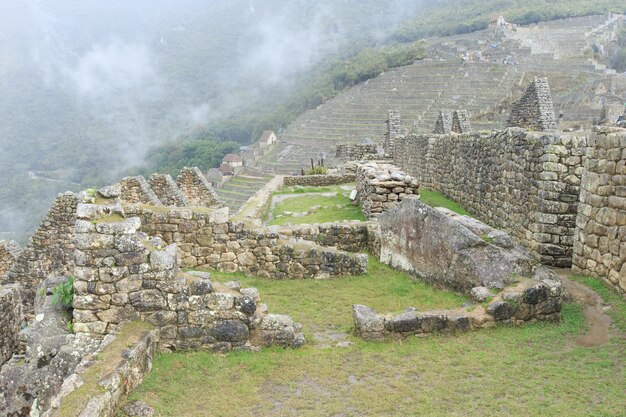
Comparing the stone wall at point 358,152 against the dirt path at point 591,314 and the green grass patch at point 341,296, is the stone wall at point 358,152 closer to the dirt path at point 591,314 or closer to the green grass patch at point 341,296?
the green grass patch at point 341,296

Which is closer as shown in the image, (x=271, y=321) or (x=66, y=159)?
(x=271, y=321)

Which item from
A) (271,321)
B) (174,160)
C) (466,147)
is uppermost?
(466,147)

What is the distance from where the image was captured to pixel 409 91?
82.1 m

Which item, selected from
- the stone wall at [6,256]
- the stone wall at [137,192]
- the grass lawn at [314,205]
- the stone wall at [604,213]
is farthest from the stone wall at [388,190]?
the stone wall at [6,256]

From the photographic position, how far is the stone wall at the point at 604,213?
6980 millimetres

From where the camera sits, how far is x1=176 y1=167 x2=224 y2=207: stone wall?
62.6 ft

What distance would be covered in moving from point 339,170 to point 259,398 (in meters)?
21.4

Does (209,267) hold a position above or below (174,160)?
above

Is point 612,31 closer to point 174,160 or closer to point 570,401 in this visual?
point 174,160

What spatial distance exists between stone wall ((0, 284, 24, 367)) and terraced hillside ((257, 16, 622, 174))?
1841 inches

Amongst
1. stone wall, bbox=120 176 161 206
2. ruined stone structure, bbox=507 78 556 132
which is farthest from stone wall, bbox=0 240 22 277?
ruined stone structure, bbox=507 78 556 132

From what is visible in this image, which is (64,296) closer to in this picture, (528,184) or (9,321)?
(9,321)

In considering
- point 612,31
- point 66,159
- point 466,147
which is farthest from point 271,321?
point 612,31

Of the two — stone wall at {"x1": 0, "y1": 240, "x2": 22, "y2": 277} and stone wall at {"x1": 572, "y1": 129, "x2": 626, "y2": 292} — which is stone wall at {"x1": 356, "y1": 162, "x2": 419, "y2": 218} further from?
stone wall at {"x1": 0, "y1": 240, "x2": 22, "y2": 277}
